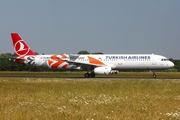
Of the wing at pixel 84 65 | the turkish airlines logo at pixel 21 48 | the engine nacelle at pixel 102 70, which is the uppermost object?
the turkish airlines logo at pixel 21 48

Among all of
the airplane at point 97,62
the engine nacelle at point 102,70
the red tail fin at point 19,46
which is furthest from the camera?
the red tail fin at point 19,46

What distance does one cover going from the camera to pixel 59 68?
53031mm

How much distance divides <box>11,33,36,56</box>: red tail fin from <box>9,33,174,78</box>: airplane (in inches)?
16.0

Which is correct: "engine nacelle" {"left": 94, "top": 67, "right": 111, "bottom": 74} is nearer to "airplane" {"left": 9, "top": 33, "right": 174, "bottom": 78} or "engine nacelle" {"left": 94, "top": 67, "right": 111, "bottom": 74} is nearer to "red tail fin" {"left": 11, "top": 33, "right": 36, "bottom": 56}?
"airplane" {"left": 9, "top": 33, "right": 174, "bottom": 78}

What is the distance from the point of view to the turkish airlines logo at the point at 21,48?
184 ft

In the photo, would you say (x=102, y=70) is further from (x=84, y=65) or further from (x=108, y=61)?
(x=84, y=65)

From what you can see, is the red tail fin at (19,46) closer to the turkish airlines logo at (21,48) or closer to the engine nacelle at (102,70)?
the turkish airlines logo at (21,48)

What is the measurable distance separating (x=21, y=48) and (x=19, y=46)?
594 mm

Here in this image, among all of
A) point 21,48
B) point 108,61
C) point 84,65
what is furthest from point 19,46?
point 108,61

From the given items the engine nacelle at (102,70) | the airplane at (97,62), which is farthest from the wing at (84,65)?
the engine nacelle at (102,70)

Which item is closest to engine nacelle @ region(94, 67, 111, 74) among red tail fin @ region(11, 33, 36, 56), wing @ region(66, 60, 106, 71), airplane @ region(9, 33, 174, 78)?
airplane @ region(9, 33, 174, 78)

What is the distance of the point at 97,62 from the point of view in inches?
2032

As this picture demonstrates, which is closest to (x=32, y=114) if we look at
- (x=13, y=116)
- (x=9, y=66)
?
(x=13, y=116)

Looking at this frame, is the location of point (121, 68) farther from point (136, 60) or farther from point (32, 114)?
point (32, 114)
